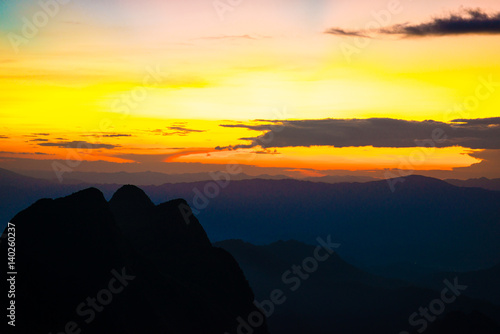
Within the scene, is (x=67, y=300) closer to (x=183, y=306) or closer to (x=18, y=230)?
(x=18, y=230)

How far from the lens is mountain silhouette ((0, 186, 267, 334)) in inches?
3297

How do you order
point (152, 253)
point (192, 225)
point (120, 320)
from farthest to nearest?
point (192, 225), point (152, 253), point (120, 320)

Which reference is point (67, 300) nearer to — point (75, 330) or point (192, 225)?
point (75, 330)

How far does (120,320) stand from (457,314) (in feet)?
315

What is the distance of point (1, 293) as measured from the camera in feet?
267

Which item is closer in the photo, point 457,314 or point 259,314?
point 259,314

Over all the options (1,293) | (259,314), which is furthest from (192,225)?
(1,293)

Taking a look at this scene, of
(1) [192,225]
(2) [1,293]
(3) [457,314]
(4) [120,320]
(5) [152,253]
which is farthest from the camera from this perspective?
(3) [457,314]

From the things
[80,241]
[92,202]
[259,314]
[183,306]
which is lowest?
[259,314]

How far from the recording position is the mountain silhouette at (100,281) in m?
83.8

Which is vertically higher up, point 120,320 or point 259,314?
point 120,320

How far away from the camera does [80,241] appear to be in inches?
3693

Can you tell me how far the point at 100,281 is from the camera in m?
89.6

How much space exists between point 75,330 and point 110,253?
15.5m
